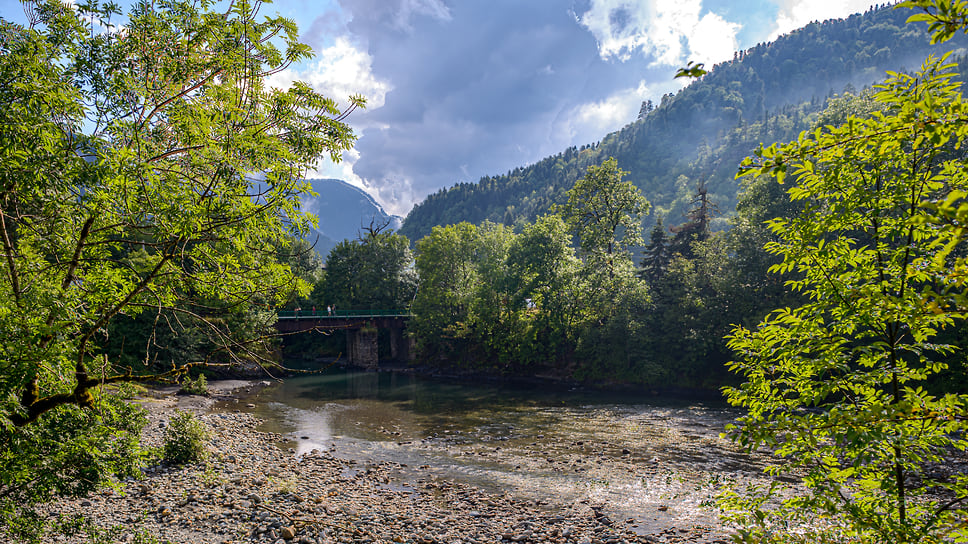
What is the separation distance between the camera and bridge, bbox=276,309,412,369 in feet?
176

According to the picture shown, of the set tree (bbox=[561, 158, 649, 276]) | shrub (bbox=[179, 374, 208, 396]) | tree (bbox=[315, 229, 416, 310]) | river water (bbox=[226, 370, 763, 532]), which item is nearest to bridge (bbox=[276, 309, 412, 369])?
tree (bbox=[315, 229, 416, 310])

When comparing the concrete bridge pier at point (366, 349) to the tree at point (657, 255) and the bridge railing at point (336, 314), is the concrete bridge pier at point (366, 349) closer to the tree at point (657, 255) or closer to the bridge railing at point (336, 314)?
the bridge railing at point (336, 314)

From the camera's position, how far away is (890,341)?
418 centimetres

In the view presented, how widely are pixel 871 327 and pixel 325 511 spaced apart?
12.5 metres

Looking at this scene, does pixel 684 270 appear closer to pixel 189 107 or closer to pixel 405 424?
pixel 405 424

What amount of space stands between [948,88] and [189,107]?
296 inches

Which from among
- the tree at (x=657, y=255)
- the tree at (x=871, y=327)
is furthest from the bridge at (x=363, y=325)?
the tree at (x=871, y=327)

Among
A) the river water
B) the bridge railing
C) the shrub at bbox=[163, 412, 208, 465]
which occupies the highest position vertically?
the bridge railing

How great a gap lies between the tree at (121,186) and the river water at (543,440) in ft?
24.1

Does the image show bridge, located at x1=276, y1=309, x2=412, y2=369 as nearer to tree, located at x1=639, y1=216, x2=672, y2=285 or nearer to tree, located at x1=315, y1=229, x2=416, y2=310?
tree, located at x1=315, y1=229, x2=416, y2=310

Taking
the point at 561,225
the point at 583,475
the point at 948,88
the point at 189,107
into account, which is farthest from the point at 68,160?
the point at 561,225

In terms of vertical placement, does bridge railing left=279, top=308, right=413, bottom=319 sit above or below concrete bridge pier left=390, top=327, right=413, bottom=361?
above

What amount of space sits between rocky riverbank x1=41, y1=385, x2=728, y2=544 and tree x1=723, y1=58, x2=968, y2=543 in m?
7.90

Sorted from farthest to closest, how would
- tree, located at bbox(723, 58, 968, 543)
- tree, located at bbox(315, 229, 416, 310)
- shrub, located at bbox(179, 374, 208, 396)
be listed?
tree, located at bbox(315, 229, 416, 310), shrub, located at bbox(179, 374, 208, 396), tree, located at bbox(723, 58, 968, 543)
